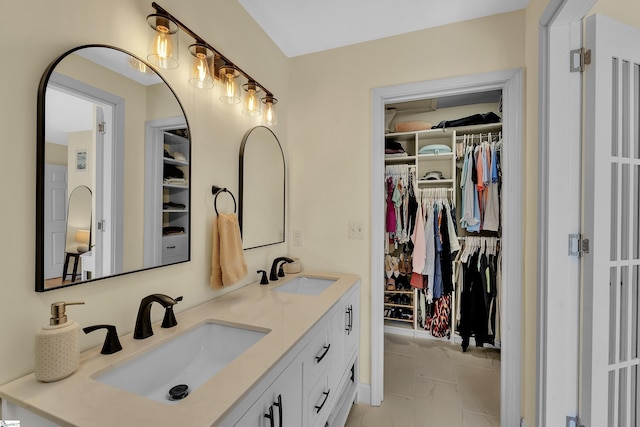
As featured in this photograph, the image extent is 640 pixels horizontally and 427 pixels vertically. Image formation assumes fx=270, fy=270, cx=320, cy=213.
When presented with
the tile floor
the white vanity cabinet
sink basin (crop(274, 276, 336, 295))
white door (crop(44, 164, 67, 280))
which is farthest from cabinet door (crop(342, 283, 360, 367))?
white door (crop(44, 164, 67, 280))

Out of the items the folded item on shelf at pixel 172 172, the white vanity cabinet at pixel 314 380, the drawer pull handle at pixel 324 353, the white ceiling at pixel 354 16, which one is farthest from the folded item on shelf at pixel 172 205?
the white ceiling at pixel 354 16

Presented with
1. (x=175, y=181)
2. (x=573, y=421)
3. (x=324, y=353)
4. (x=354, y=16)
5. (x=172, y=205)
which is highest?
(x=354, y=16)

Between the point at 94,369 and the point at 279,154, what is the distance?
1531mm

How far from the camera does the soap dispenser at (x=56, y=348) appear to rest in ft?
2.23

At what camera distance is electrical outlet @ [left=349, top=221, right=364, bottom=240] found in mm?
1892

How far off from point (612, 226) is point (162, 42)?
2028 mm

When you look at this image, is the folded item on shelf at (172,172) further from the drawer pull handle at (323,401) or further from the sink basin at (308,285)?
the drawer pull handle at (323,401)

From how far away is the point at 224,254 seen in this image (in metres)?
1.32

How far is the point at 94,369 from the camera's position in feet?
2.46

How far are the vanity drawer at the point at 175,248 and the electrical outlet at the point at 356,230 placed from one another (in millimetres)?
1082

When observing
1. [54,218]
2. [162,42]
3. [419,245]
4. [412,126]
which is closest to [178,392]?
[54,218]

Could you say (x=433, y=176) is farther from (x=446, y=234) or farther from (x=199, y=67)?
(x=199, y=67)

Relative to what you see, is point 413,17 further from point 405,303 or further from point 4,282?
point 405,303

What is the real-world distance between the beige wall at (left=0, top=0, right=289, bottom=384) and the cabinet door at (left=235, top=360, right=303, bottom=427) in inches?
22.7
